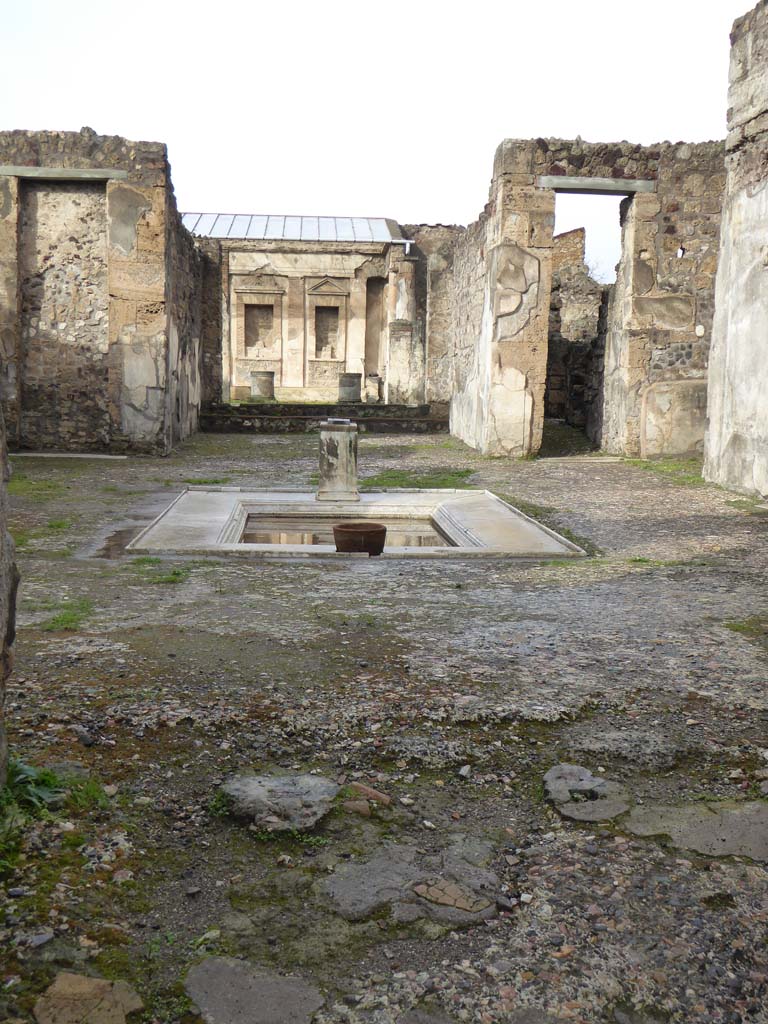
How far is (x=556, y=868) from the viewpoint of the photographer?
76.6 inches

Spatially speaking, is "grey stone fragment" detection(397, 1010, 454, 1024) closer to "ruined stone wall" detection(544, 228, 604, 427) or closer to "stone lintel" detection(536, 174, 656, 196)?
"stone lintel" detection(536, 174, 656, 196)

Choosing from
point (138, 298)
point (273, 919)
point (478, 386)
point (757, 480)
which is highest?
point (138, 298)

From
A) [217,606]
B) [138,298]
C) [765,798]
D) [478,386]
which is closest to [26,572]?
[217,606]

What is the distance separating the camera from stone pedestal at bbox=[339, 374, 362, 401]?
20.9m

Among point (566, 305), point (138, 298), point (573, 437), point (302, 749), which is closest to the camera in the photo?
point (302, 749)

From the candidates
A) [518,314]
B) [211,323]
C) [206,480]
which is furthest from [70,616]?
[211,323]

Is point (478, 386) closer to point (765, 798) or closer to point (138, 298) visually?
point (138, 298)

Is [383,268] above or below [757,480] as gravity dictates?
above

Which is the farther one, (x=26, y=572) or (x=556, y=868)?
(x=26, y=572)

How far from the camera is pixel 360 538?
552cm

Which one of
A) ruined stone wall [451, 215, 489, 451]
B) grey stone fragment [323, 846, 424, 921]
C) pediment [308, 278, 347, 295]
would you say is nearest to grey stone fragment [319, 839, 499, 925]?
grey stone fragment [323, 846, 424, 921]

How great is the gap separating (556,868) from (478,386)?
10.4m

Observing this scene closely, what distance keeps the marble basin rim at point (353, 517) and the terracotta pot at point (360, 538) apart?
0.11 meters

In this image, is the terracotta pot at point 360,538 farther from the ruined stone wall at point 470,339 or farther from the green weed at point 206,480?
the ruined stone wall at point 470,339
